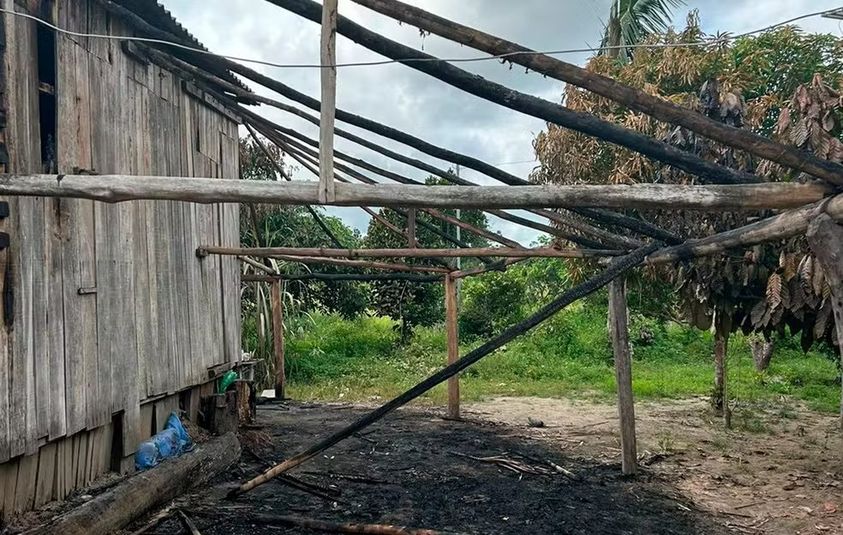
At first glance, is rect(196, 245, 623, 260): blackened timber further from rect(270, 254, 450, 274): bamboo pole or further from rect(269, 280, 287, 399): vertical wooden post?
rect(269, 280, 287, 399): vertical wooden post

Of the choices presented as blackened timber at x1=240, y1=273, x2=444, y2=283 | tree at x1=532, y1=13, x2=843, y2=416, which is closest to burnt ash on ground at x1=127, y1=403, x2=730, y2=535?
tree at x1=532, y1=13, x2=843, y2=416

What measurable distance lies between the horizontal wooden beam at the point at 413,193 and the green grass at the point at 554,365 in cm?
863

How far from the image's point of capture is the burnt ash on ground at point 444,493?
5004 millimetres

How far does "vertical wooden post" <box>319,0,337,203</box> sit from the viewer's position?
10.9 ft

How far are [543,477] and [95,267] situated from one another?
183 inches

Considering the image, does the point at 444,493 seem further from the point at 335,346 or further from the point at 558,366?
the point at 335,346

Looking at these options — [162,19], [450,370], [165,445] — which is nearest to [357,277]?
[165,445]

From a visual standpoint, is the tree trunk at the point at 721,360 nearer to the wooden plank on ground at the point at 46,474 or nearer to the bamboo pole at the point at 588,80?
the bamboo pole at the point at 588,80

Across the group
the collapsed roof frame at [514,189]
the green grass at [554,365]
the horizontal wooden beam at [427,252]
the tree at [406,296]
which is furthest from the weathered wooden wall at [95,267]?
the tree at [406,296]

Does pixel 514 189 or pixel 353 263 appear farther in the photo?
pixel 353 263

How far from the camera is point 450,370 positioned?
183 inches

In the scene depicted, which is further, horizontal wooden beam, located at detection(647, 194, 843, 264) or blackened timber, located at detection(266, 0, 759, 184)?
blackened timber, located at detection(266, 0, 759, 184)

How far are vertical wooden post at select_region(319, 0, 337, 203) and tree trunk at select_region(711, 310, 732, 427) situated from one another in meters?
5.48

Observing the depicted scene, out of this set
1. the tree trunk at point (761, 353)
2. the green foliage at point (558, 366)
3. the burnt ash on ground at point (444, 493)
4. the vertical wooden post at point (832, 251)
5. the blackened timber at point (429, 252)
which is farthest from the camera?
the tree trunk at point (761, 353)
